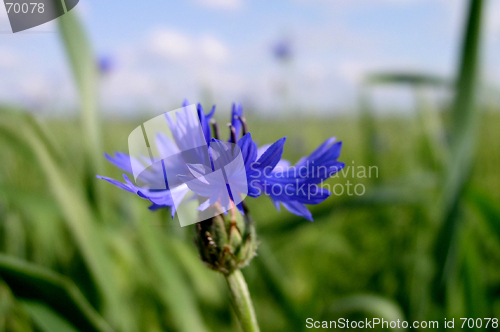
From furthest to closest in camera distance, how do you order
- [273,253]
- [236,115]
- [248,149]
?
[273,253], [236,115], [248,149]

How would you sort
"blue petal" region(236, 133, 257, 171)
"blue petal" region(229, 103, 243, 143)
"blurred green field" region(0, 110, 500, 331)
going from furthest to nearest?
"blurred green field" region(0, 110, 500, 331), "blue petal" region(229, 103, 243, 143), "blue petal" region(236, 133, 257, 171)

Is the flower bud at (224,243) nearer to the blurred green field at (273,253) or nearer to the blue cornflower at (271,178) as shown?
the blue cornflower at (271,178)

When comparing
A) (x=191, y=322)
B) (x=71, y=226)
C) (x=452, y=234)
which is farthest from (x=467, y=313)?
(x=71, y=226)

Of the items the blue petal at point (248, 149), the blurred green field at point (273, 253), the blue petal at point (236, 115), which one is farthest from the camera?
the blurred green field at point (273, 253)

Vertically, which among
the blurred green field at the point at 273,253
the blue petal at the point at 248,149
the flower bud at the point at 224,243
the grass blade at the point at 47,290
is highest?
the blue petal at the point at 248,149

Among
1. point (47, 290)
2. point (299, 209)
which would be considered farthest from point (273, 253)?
point (299, 209)

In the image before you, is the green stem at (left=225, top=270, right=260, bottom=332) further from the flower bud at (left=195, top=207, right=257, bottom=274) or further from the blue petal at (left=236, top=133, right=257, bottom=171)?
the blue petal at (left=236, top=133, right=257, bottom=171)

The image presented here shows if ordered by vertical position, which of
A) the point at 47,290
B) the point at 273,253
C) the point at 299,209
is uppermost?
the point at 299,209

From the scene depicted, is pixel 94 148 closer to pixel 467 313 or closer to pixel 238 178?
pixel 238 178

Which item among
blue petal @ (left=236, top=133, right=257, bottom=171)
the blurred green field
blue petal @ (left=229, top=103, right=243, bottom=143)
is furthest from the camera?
the blurred green field

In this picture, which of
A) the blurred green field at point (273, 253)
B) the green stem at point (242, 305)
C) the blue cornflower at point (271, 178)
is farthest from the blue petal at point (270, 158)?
the blurred green field at point (273, 253)

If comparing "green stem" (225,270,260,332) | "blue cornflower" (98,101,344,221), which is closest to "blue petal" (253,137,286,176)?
"blue cornflower" (98,101,344,221)

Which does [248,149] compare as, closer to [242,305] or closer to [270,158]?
[270,158]

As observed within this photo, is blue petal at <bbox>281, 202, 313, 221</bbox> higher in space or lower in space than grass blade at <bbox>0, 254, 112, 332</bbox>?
higher
